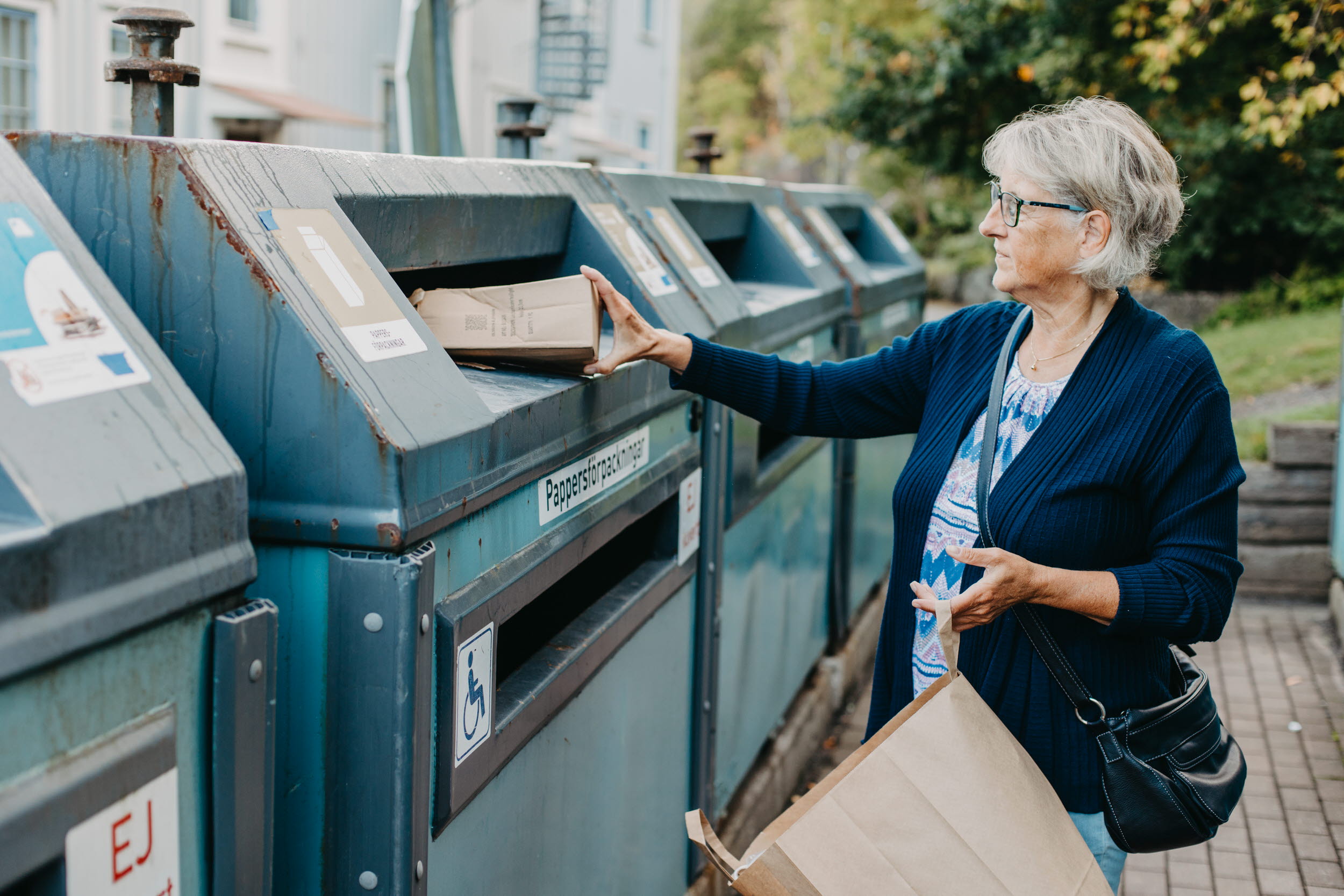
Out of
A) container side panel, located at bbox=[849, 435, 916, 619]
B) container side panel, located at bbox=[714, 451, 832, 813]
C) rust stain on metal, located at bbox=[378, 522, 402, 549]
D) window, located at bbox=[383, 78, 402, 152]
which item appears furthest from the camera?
window, located at bbox=[383, 78, 402, 152]

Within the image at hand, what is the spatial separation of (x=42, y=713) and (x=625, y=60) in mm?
20505

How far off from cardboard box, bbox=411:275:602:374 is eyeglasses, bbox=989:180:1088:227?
2.07ft

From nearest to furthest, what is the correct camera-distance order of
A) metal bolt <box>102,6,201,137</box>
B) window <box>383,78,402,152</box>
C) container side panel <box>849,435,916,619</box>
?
metal bolt <box>102,6,201,137</box> → container side panel <box>849,435,916,619</box> → window <box>383,78,402,152</box>

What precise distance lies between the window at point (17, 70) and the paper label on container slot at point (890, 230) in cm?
747

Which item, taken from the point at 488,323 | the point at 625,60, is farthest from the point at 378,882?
the point at 625,60

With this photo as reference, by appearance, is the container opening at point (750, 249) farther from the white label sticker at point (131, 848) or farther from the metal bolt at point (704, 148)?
the white label sticker at point (131, 848)

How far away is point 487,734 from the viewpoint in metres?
1.50

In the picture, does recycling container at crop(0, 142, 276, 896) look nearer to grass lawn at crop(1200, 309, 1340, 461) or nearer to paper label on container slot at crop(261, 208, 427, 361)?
paper label on container slot at crop(261, 208, 427, 361)

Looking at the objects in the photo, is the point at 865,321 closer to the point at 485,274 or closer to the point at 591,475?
the point at 485,274

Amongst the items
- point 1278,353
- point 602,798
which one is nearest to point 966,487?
point 602,798

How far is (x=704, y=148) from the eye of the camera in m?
3.76

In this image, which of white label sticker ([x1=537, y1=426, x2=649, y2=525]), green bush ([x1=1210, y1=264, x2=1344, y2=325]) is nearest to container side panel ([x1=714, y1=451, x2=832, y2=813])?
white label sticker ([x1=537, y1=426, x2=649, y2=525])

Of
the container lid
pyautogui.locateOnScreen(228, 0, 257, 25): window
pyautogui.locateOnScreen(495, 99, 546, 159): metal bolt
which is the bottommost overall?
the container lid

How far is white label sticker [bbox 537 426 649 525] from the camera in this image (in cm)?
163
